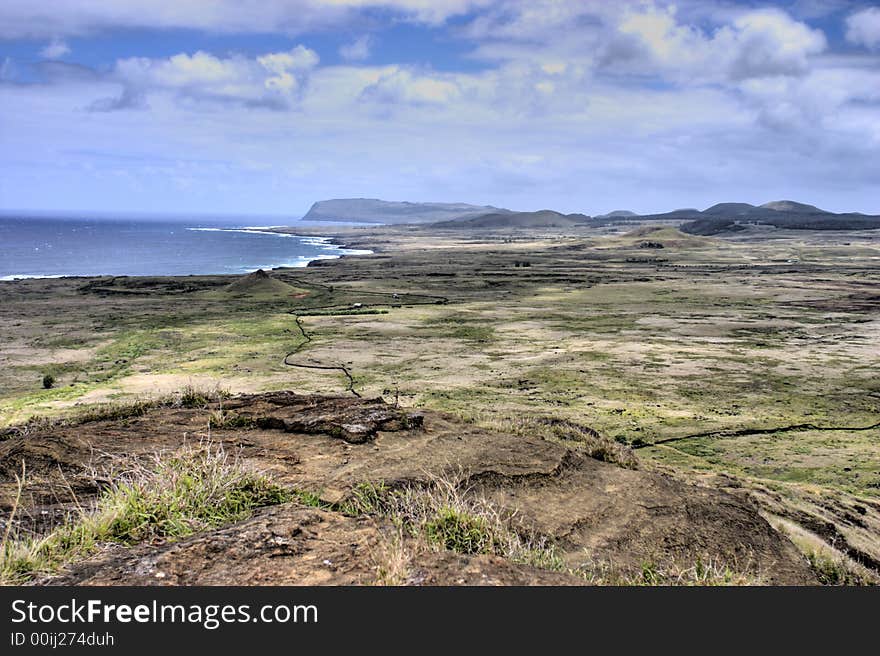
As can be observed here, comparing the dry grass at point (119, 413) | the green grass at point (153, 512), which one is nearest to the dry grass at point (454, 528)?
the green grass at point (153, 512)

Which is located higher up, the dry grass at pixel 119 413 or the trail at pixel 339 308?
the dry grass at pixel 119 413

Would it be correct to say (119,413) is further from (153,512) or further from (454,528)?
(454,528)

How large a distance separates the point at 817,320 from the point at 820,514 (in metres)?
39.4

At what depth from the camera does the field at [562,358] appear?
17375 millimetres

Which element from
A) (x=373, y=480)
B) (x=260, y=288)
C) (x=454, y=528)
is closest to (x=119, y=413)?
(x=373, y=480)

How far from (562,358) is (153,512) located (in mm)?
27955

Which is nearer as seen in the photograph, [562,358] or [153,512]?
[153,512]

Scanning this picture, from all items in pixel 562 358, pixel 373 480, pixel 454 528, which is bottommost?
pixel 562 358

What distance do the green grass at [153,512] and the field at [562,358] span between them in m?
7.31

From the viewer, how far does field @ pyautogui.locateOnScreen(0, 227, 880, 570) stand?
684 inches

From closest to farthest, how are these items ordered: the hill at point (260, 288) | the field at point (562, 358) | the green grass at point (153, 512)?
1. the green grass at point (153, 512)
2. the field at point (562, 358)
3. the hill at point (260, 288)

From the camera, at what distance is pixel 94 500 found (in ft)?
25.9

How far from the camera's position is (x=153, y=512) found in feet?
22.0

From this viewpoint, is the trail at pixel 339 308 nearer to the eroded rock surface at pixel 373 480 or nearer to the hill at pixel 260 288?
the hill at pixel 260 288
